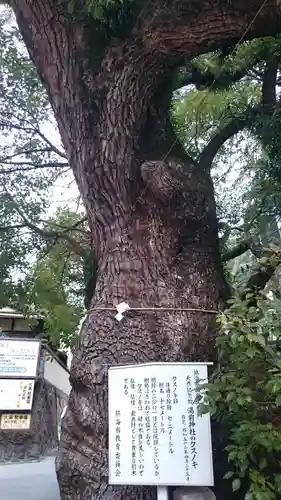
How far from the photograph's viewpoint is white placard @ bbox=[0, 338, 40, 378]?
7125 millimetres

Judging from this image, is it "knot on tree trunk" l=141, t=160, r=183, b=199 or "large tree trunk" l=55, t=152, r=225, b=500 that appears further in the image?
"knot on tree trunk" l=141, t=160, r=183, b=199

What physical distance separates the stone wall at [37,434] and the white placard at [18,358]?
47 cm

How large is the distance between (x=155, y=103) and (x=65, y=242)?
217 centimetres

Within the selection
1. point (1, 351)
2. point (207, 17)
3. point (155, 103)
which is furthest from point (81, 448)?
point (1, 351)

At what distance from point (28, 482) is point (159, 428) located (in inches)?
124

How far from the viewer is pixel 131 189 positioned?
2787 mm

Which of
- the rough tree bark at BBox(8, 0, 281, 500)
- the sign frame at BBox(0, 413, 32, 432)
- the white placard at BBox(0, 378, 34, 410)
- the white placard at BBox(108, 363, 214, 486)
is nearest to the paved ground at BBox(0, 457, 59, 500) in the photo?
the sign frame at BBox(0, 413, 32, 432)

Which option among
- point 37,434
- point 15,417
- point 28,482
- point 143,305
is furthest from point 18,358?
point 143,305

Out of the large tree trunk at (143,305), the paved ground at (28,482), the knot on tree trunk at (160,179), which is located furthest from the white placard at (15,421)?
the knot on tree trunk at (160,179)

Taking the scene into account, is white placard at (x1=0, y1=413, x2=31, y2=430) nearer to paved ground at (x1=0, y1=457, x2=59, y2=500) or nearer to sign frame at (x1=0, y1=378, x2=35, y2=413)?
sign frame at (x1=0, y1=378, x2=35, y2=413)

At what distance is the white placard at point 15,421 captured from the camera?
277 inches

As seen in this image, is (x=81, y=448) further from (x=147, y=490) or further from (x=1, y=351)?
(x=1, y=351)

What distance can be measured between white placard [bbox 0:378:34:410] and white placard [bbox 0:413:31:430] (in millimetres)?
203

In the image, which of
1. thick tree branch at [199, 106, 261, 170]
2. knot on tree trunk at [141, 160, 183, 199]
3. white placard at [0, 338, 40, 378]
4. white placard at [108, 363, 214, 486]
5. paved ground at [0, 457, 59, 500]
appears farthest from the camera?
white placard at [0, 338, 40, 378]
